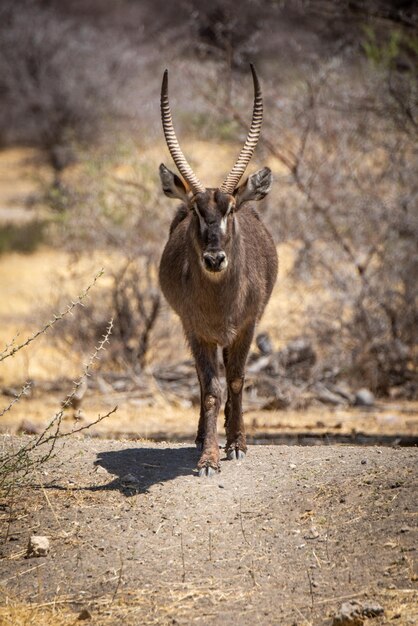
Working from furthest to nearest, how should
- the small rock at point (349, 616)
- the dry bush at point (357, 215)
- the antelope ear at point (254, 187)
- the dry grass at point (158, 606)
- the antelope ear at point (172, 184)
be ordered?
the dry bush at point (357, 215)
the antelope ear at point (172, 184)
the antelope ear at point (254, 187)
the dry grass at point (158, 606)
the small rock at point (349, 616)

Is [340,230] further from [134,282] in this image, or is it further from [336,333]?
[134,282]

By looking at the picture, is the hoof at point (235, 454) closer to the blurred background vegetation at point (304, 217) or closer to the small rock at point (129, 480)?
the small rock at point (129, 480)

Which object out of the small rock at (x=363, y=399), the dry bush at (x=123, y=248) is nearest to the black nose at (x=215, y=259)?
the small rock at (x=363, y=399)

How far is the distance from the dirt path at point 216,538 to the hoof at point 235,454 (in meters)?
0.16

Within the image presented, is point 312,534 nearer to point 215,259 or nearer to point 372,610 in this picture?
point 372,610

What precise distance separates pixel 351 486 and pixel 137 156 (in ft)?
26.8

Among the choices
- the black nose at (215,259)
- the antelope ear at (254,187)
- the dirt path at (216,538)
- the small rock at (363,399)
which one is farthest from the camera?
the small rock at (363,399)

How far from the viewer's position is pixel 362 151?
12953mm

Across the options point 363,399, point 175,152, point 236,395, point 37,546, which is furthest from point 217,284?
→ point 363,399

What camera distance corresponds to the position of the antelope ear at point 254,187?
698 cm

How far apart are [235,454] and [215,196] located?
1857mm

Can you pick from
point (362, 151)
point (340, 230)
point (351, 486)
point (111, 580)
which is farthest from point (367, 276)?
point (111, 580)

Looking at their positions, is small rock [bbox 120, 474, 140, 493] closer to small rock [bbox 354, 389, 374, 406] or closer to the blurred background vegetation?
the blurred background vegetation

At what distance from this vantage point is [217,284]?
6883 mm
